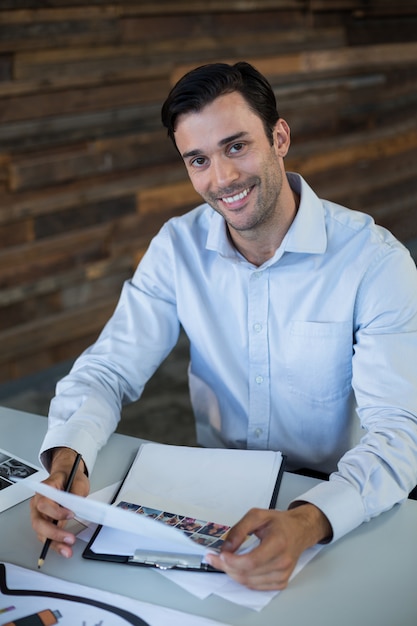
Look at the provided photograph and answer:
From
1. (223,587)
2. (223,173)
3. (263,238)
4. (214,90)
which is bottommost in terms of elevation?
(223,587)

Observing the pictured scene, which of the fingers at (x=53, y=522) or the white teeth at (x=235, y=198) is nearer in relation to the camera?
the fingers at (x=53, y=522)

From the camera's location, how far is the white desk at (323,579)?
1.09 metres

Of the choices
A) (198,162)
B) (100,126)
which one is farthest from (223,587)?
(100,126)

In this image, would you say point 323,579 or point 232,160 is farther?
point 232,160

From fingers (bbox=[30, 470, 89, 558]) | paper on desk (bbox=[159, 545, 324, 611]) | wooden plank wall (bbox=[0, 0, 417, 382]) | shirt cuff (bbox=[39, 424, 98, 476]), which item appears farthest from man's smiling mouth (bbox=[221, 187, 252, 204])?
wooden plank wall (bbox=[0, 0, 417, 382])

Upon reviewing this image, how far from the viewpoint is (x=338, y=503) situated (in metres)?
1.27

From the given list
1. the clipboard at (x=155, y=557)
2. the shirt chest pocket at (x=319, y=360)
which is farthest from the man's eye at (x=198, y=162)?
the clipboard at (x=155, y=557)

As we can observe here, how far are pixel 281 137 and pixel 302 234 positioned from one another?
0.26m

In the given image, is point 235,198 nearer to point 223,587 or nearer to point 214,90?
point 214,90

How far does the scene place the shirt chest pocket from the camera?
1691 mm

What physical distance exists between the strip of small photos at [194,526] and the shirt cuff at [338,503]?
0.40 feet

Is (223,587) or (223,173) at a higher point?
(223,173)

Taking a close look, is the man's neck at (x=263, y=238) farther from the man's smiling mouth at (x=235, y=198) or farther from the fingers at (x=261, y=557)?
the fingers at (x=261, y=557)

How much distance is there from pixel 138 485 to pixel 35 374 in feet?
8.43
